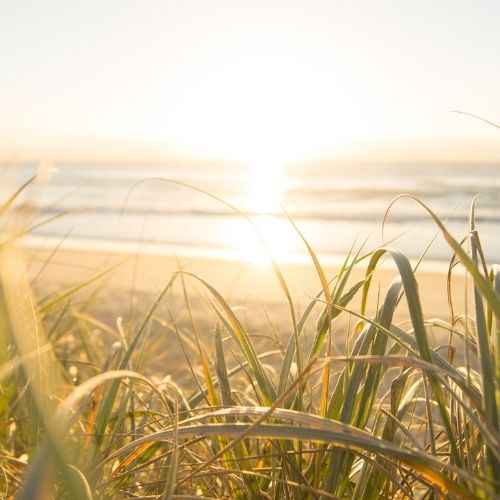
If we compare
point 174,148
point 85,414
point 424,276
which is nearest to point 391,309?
point 85,414

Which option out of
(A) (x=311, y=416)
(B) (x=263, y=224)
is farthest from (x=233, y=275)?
(A) (x=311, y=416)

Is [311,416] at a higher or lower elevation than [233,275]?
higher

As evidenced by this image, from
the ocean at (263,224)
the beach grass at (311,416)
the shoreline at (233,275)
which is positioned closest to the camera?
the beach grass at (311,416)

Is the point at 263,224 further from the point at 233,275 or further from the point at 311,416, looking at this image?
the point at 311,416

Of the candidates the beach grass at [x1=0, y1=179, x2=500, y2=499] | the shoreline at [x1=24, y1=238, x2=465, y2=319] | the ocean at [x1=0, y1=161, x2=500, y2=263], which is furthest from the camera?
the ocean at [x1=0, y1=161, x2=500, y2=263]

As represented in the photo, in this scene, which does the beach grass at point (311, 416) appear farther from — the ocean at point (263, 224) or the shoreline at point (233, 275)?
the ocean at point (263, 224)

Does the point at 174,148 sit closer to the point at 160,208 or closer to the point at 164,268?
the point at 160,208

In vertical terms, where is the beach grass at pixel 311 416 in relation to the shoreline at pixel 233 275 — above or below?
above

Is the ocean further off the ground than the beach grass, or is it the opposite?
the beach grass

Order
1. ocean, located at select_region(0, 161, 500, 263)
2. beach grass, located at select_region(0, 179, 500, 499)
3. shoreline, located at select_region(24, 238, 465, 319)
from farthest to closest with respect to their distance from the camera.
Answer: ocean, located at select_region(0, 161, 500, 263)
shoreline, located at select_region(24, 238, 465, 319)
beach grass, located at select_region(0, 179, 500, 499)

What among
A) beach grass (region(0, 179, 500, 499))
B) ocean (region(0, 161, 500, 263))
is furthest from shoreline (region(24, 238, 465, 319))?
beach grass (region(0, 179, 500, 499))

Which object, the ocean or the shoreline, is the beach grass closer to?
the shoreline

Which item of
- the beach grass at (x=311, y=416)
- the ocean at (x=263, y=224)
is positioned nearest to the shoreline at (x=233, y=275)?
the ocean at (x=263, y=224)

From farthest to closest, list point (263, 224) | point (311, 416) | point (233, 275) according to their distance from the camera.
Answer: point (263, 224) < point (233, 275) < point (311, 416)
